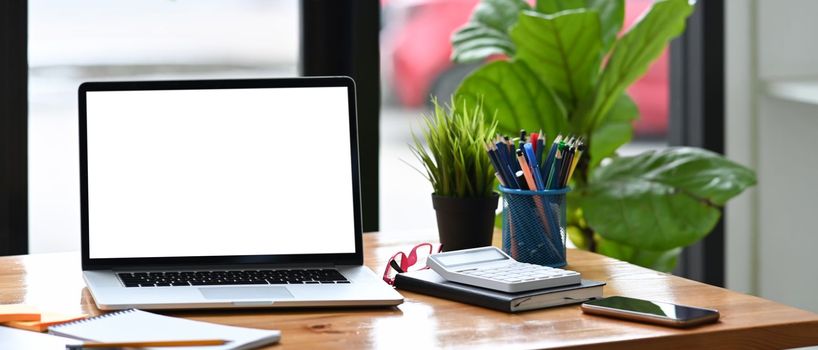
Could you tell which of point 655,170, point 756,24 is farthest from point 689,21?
point 655,170

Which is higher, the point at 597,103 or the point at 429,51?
the point at 429,51

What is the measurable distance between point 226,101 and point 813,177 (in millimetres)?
1643

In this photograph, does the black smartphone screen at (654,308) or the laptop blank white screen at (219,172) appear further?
the laptop blank white screen at (219,172)

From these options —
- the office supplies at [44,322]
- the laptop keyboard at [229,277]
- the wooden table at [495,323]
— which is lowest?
the wooden table at [495,323]

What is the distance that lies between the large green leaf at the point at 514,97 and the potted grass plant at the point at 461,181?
40cm

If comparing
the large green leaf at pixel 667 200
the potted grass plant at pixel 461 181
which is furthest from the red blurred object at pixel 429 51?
the potted grass plant at pixel 461 181

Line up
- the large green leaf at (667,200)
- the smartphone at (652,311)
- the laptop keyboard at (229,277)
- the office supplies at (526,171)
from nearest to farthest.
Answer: the smartphone at (652,311)
the laptop keyboard at (229,277)
the office supplies at (526,171)
the large green leaf at (667,200)

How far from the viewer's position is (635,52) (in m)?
1.87

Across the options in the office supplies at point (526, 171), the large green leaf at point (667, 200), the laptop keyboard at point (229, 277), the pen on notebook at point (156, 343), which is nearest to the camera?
the pen on notebook at point (156, 343)

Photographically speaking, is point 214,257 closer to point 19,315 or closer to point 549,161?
point 19,315

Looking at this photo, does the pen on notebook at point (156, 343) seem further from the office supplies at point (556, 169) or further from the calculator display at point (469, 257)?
the office supplies at point (556, 169)

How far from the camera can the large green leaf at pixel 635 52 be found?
1833 mm

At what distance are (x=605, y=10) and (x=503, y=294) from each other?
100 centimetres

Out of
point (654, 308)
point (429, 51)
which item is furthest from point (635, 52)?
point (429, 51)
